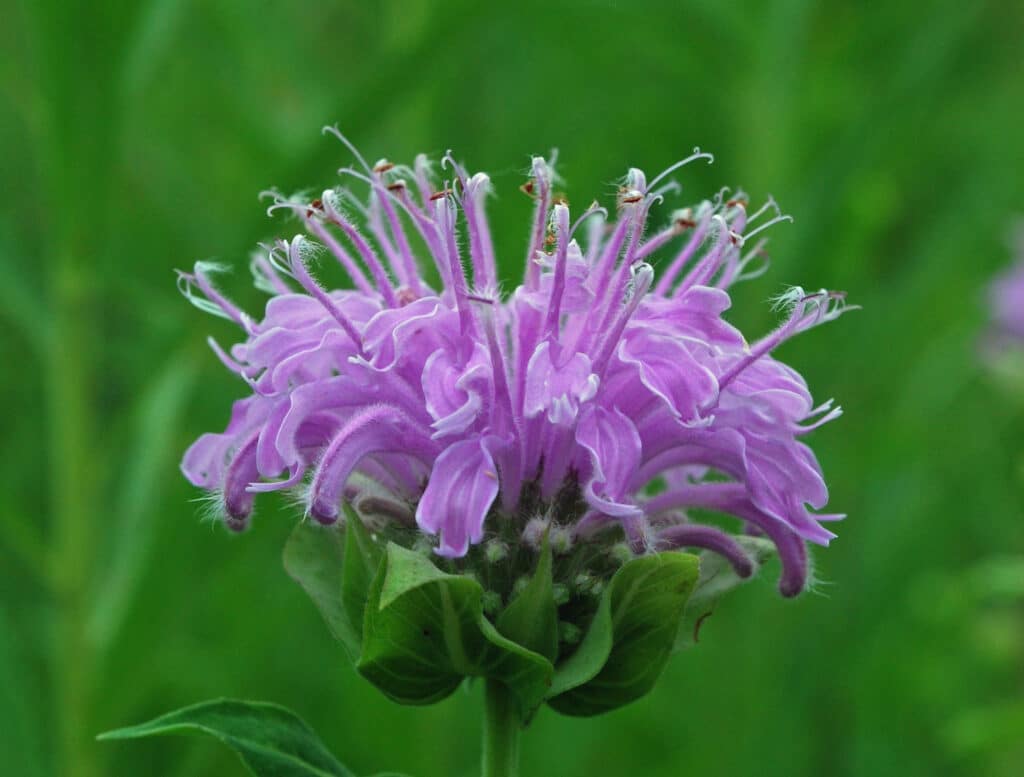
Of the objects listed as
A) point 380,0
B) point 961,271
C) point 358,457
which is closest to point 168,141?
point 380,0

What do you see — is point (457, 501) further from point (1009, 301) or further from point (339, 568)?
point (1009, 301)

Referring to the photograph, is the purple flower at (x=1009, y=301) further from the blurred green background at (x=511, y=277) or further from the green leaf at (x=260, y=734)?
the green leaf at (x=260, y=734)

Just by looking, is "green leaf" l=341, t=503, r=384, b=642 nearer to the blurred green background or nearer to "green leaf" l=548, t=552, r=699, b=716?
"green leaf" l=548, t=552, r=699, b=716

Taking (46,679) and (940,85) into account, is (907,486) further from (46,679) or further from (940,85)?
(46,679)

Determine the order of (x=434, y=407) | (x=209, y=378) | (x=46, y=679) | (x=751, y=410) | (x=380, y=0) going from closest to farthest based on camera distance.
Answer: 1. (x=434, y=407)
2. (x=751, y=410)
3. (x=209, y=378)
4. (x=46, y=679)
5. (x=380, y=0)

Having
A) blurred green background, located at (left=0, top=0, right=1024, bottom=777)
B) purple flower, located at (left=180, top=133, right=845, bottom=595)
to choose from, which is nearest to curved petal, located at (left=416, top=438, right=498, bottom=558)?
purple flower, located at (left=180, top=133, right=845, bottom=595)

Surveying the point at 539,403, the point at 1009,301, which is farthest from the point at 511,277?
the point at 1009,301
